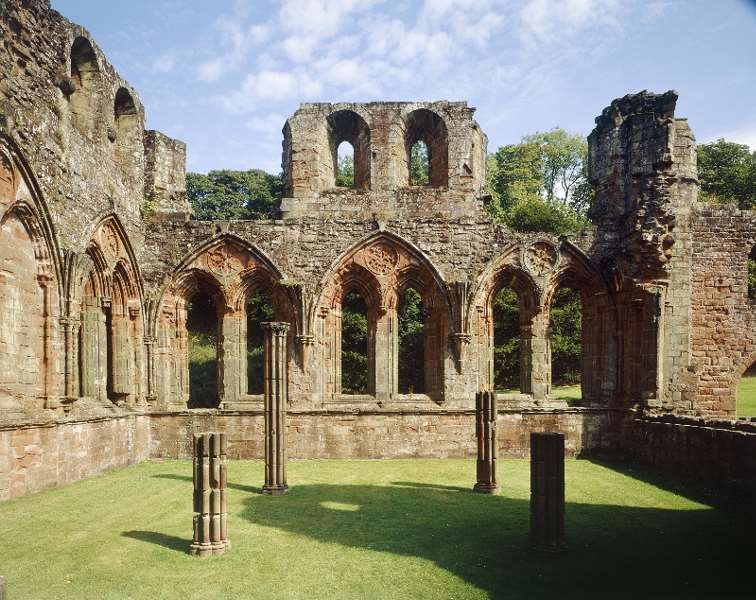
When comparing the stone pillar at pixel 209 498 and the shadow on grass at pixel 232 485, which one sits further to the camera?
the shadow on grass at pixel 232 485

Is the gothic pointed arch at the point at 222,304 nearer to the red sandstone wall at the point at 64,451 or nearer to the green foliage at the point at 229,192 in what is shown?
the red sandstone wall at the point at 64,451

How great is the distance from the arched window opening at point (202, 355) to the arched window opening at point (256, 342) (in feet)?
4.47

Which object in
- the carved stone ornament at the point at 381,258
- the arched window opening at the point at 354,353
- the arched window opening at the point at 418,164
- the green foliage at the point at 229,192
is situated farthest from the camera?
the green foliage at the point at 229,192

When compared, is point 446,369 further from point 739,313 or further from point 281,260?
point 739,313

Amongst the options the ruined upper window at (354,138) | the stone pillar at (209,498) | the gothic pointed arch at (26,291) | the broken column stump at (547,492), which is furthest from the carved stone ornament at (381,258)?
the stone pillar at (209,498)

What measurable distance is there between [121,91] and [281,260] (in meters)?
4.59

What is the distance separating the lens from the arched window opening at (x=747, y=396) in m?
16.9

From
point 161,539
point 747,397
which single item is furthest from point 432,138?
point 747,397

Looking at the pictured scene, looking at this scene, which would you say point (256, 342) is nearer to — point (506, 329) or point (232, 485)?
point (506, 329)

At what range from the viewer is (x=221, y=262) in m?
12.8

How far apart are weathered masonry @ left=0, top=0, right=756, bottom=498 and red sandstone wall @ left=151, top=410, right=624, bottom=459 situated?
31mm

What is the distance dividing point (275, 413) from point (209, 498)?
285 cm

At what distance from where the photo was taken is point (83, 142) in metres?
10.5

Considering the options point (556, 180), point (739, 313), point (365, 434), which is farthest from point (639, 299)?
point (556, 180)
